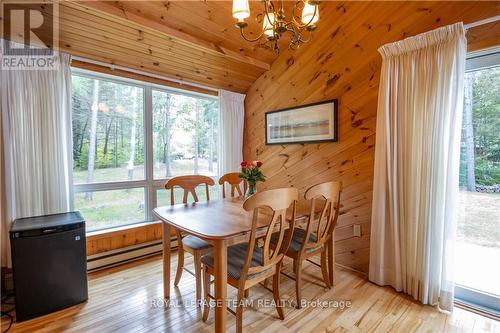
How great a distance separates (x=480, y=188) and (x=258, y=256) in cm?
187

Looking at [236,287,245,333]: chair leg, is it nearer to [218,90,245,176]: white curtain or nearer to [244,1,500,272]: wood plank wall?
[244,1,500,272]: wood plank wall

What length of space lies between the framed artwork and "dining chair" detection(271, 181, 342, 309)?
3.01ft

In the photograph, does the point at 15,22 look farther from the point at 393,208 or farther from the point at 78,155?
the point at 393,208

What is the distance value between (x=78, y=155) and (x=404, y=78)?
3265 millimetres

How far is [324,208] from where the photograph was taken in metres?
2.00

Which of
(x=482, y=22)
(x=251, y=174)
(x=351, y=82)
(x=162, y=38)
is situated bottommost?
(x=251, y=174)

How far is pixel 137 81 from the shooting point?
304 cm

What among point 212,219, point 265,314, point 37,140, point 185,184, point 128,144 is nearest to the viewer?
point 212,219

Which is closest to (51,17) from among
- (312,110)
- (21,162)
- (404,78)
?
(21,162)

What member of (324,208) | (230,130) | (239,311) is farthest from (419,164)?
(230,130)

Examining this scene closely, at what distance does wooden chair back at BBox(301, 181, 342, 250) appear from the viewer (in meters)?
1.85

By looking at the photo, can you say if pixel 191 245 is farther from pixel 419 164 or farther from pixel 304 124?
pixel 419 164

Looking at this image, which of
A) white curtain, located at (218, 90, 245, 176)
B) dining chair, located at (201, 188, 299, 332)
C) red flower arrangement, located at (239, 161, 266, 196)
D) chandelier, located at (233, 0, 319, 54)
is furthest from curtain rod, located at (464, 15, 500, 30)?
white curtain, located at (218, 90, 245, 176)

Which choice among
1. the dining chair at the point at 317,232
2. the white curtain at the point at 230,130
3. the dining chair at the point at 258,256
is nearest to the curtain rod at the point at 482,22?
the dining chair at the point at 317,232
